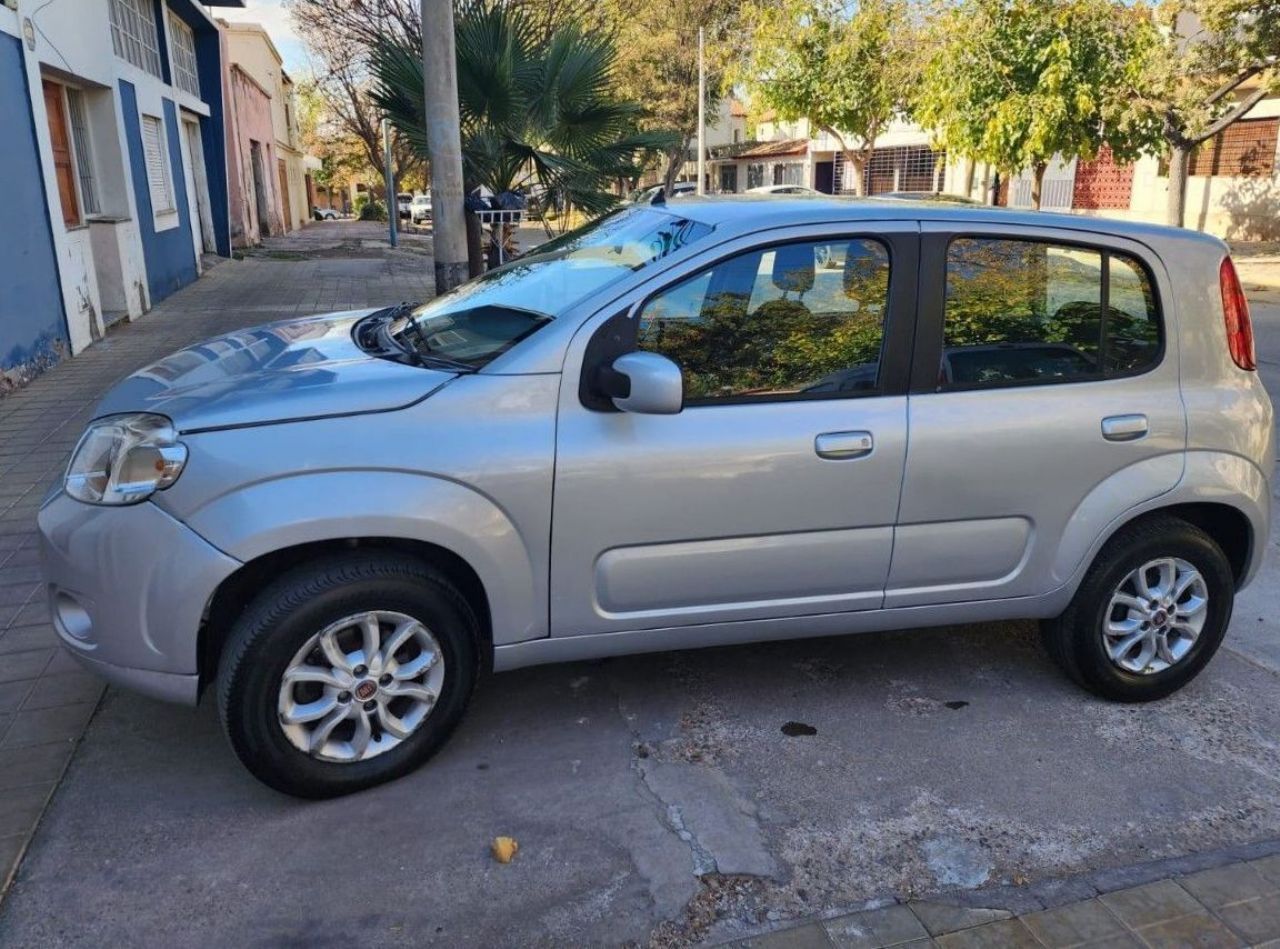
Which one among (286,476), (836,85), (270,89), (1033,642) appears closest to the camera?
(286,476)

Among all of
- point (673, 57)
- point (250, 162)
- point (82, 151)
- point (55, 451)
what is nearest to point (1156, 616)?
point (55, 451)

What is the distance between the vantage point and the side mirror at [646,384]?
293 centimetres

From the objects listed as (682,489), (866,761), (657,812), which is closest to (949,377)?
(682,489)

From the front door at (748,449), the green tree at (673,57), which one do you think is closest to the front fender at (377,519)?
the front door at (748,449)

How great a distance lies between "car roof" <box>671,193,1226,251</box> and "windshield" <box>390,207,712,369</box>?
0.13 m

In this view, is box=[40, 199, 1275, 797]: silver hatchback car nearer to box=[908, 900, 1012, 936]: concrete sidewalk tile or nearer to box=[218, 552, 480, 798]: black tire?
box=[218, 552, 480, 798]: black tire

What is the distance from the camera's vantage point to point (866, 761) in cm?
333

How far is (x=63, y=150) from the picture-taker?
1095cm

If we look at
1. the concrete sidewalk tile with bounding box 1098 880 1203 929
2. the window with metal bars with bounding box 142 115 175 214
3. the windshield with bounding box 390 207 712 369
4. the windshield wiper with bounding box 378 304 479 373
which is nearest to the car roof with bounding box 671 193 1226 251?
the windshield with bounding box 390 207 712 369

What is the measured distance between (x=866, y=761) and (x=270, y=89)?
122 ft

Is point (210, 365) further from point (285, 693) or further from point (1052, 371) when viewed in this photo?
point (1052, 371)

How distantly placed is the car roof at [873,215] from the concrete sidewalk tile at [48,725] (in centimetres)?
268

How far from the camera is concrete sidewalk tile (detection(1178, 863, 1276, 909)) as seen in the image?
269 centimetres

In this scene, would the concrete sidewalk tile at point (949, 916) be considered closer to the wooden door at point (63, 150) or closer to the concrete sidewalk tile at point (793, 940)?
the concrete sidewalk tile at point (793, 940)
